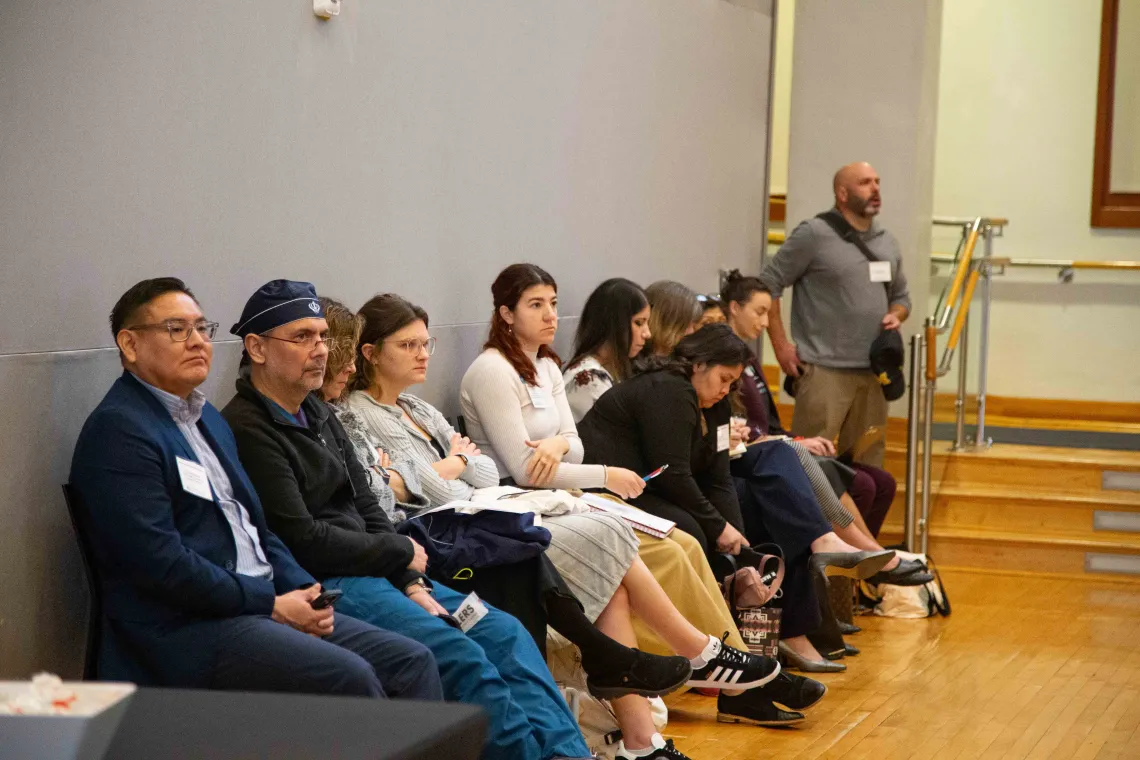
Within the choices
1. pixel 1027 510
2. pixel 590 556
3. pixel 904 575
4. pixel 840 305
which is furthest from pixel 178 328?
pixel 1027 510

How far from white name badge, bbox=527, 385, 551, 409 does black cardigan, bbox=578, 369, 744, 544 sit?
19 centimetres

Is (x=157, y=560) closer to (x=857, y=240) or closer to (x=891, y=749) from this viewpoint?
(x=891, y=749)

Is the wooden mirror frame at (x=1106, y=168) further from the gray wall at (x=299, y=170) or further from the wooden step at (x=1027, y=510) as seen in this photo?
the gray wall at (x=299, y=170)

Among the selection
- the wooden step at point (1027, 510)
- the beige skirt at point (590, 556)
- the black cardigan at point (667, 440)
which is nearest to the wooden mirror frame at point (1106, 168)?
the wooden step at point (1027, 510)

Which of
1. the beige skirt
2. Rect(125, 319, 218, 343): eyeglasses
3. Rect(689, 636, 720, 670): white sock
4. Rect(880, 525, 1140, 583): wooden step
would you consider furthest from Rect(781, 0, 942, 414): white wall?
Rect(125, 319, 218, 343): eyeglasses

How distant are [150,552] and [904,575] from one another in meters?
3.46

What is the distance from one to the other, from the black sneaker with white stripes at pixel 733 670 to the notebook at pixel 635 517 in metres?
0.35

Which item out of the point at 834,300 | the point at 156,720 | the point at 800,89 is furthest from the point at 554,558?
the point at 800,89

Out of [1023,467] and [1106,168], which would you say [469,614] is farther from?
[1106,168]

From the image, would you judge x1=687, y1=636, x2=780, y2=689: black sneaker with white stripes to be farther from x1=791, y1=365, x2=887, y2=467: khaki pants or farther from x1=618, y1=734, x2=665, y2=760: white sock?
x1=791, y1=365, x2=887, y2=467: khaki pants

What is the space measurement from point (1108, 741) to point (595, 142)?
113 inches

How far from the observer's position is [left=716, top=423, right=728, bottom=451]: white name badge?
462cm

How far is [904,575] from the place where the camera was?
537cm

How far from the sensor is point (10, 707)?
4.28 feet
